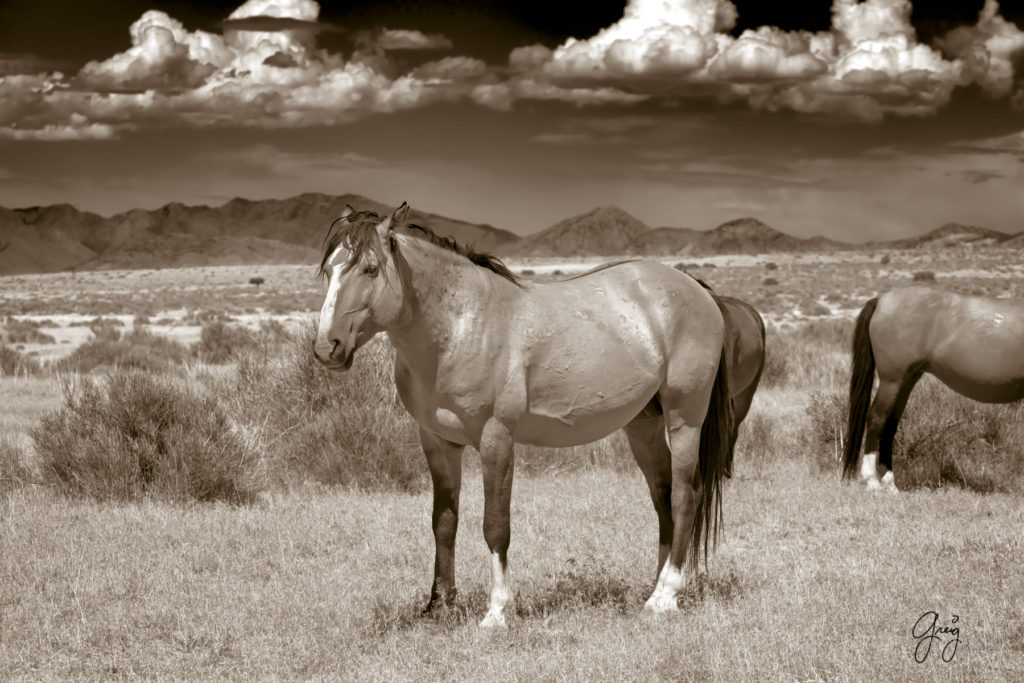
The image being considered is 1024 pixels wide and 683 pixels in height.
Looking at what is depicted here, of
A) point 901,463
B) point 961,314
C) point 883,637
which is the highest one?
point 961,314

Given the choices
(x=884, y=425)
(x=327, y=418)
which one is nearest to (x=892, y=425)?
(x=884, y=425)

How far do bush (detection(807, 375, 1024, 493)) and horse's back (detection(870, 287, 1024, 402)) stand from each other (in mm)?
921

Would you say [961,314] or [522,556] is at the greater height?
[961,314]

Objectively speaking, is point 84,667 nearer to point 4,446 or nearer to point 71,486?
point 71,486

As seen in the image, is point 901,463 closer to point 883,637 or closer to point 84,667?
point 883,637

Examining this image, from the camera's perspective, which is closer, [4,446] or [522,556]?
[522,556]

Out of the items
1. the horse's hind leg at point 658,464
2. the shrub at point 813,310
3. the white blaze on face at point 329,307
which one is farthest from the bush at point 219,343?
the shrub at point 813,310

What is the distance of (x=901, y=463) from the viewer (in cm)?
1115

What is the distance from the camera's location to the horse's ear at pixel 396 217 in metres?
5.89

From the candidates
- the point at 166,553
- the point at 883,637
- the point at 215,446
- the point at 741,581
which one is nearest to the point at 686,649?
the point at 883,637

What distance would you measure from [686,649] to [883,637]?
118cm

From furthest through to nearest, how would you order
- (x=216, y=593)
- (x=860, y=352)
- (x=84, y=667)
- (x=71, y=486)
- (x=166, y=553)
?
1. (x=860, y=352)
2. (x=71, y=486)
3. (x=166, y=553)
4. (x=216, y=593)
5. (x=84, y=667)

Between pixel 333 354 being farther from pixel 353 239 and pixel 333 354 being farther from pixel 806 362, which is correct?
pixel 806 362

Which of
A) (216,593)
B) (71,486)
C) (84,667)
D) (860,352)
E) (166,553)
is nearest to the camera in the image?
(84,667)
